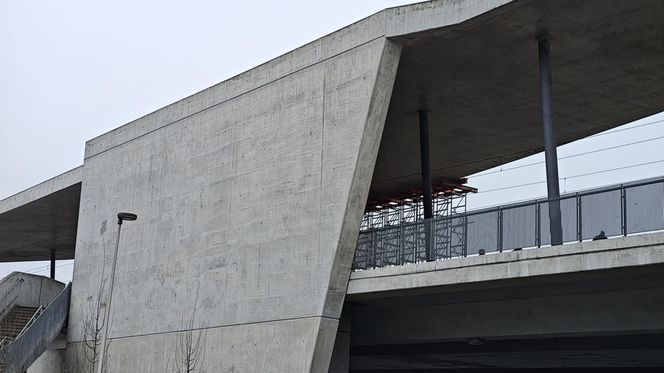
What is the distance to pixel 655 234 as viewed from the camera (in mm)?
16062

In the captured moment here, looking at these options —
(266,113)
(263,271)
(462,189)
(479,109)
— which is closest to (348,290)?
(263,271)

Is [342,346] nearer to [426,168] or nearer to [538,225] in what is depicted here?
[426,168]

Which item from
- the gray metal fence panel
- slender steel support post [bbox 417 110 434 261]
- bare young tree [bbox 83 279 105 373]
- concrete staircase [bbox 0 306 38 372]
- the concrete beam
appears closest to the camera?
the concrete beam

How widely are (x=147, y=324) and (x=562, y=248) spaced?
1448 cm

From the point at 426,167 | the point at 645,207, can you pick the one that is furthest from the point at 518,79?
the point at 645,207

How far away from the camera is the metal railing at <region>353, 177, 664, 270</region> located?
16953 mm

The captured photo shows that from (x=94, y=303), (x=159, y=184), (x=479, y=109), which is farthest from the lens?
(x=94, y=303)

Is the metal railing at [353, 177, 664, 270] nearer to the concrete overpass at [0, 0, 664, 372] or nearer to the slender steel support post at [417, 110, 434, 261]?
the concrete overpass at [0, 0, 664, 372]

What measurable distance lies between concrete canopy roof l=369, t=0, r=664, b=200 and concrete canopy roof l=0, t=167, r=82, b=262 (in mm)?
12801

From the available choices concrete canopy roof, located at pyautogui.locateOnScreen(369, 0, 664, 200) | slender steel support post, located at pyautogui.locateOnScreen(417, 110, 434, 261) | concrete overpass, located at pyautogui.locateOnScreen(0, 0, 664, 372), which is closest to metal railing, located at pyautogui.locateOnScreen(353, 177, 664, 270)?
concrete overpass, located at pyautogui.locateOnScreen(0, 0, 664, 372)

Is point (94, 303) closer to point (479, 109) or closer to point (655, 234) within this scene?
point (479, 109)

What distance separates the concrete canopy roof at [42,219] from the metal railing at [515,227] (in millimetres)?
15856

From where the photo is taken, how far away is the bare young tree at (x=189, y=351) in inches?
969

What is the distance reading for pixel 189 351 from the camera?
24.9m
